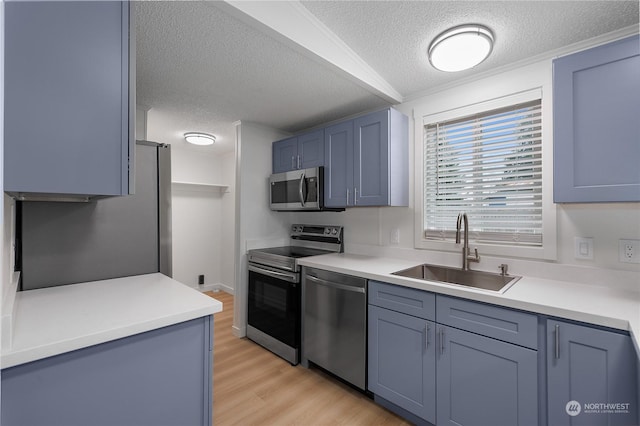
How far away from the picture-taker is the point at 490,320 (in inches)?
57.6

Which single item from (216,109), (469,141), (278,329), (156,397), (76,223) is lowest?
(278,329)

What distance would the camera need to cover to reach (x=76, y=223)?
1.53 m

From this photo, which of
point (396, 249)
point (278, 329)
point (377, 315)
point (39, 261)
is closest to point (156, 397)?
point (39, 261)

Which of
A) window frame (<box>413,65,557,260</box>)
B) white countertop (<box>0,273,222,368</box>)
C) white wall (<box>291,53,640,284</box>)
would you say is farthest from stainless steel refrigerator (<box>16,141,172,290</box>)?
window frame (<box>413,65,557,260</box>)

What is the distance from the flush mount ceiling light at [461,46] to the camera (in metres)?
1.57

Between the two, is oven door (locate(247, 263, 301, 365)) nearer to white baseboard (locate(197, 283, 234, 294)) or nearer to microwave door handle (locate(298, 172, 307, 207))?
microwave door handle (locate(298, 172, 307, 207))

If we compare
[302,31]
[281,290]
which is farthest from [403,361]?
[302,31]

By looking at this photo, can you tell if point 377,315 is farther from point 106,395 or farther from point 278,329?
point 106,395

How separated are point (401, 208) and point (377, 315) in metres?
0.99

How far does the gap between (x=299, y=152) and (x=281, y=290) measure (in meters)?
1.39

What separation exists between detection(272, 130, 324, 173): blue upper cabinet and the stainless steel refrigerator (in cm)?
135

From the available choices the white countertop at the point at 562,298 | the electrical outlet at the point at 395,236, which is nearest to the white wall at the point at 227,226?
the electrical outlet at the point at 395,236

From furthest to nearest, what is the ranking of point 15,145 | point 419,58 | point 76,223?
1. point 419,58
2. point 76,223
3. point 15,145

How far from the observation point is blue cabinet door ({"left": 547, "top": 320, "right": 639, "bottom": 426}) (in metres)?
1.13
